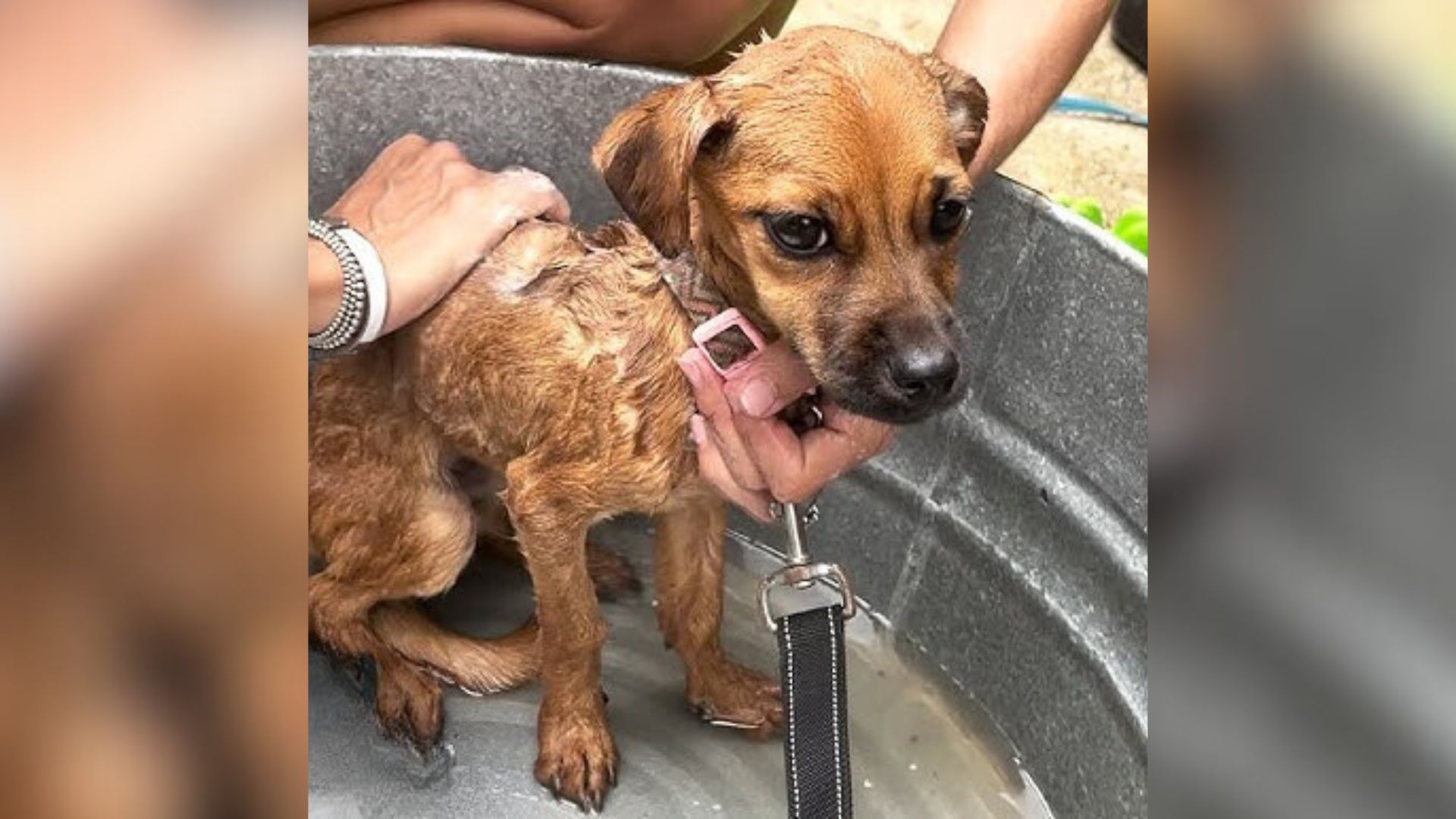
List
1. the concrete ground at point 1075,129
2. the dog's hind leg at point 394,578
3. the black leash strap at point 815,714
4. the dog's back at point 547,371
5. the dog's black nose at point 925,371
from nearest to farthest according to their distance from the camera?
1. the dog's black nose at point 925,371
2. the black leash strap at point 815,714
3. the dog's back at point 547,371
4. the dog's hind leg at point 394,578
5. the concrete ground at point 1075,129

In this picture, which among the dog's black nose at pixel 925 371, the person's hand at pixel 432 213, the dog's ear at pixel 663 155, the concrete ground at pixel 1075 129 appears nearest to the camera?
the dog's black nose at pixel 925 371

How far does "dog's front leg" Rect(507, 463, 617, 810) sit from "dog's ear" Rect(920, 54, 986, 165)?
1.96 ft

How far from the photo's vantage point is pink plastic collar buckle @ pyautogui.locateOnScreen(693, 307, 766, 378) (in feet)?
5.34

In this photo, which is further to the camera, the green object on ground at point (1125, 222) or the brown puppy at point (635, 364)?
the green object on ground at point (1125, 222)

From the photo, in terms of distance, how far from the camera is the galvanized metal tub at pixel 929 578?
1.82m

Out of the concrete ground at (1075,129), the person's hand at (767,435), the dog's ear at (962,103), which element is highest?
the dog's ear at (962,103)

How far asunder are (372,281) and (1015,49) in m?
0.84

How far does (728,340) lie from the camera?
1.67 metres

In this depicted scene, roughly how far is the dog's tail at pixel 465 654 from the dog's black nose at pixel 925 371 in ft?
2.98

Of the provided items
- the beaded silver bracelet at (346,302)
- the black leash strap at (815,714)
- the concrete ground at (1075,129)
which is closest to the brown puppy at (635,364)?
the beaded silver bracelet at (346,302)

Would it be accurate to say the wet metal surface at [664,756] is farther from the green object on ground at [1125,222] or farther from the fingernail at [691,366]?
the green object on ground at [1125,222]

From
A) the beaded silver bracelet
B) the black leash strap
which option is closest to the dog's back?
the beaded silver bracelet
